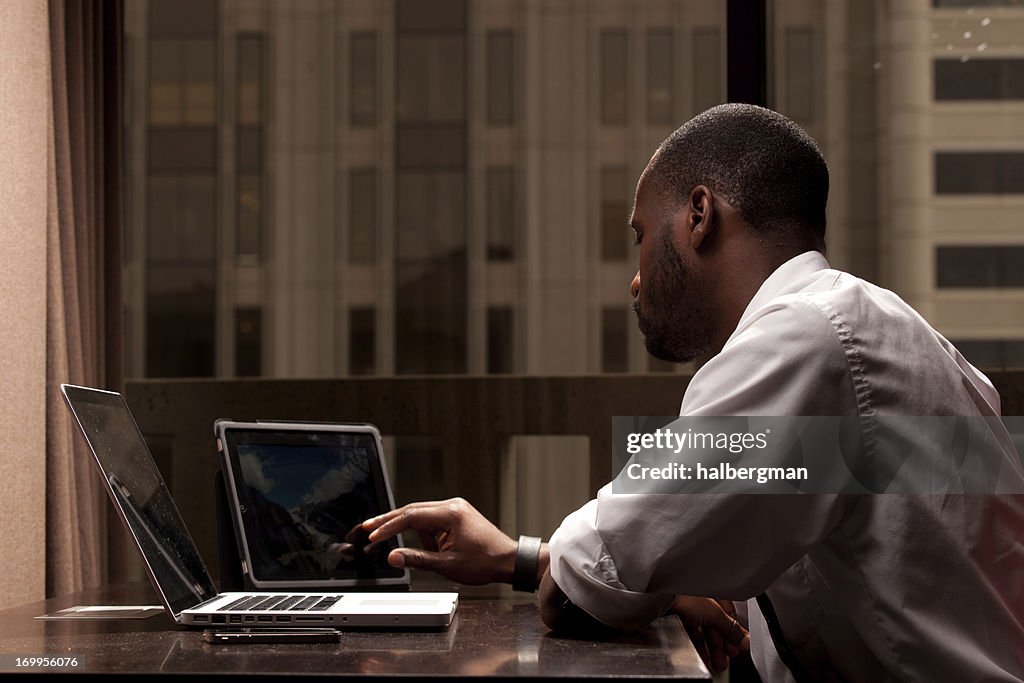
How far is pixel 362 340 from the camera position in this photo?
7.63ft

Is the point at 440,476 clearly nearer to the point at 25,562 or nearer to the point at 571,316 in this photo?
the point at 571,316

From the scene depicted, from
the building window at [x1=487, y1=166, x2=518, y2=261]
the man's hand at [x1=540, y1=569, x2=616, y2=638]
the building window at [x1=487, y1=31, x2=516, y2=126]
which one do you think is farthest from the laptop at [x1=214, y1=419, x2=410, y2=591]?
the building window at [x1=487, y1=31, x2=516, y2=126]

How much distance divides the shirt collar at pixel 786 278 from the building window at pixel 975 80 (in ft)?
5.37

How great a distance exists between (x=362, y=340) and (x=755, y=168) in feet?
4.59

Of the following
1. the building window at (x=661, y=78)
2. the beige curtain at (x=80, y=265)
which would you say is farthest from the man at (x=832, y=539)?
the building window at (x=661, y=78)

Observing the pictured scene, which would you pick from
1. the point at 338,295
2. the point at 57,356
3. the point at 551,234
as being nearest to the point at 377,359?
the point at 338,295

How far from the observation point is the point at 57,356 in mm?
1706

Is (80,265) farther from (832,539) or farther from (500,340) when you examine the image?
(832,539)

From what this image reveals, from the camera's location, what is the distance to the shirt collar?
3.35 ft

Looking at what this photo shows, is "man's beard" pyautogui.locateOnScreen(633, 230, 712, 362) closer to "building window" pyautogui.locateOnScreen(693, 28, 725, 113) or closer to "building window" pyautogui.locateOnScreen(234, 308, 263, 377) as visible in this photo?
"building window" pyautogui.locateOnScreen(693, 28, 725, 113)

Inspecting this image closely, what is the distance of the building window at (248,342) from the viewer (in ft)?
7.55

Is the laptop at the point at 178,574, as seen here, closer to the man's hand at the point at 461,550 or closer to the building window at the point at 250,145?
the man's hand at the point at 461,550

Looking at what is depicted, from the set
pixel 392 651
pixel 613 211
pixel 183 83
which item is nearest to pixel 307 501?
pixel 392 651

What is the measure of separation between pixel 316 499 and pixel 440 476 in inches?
28.9
